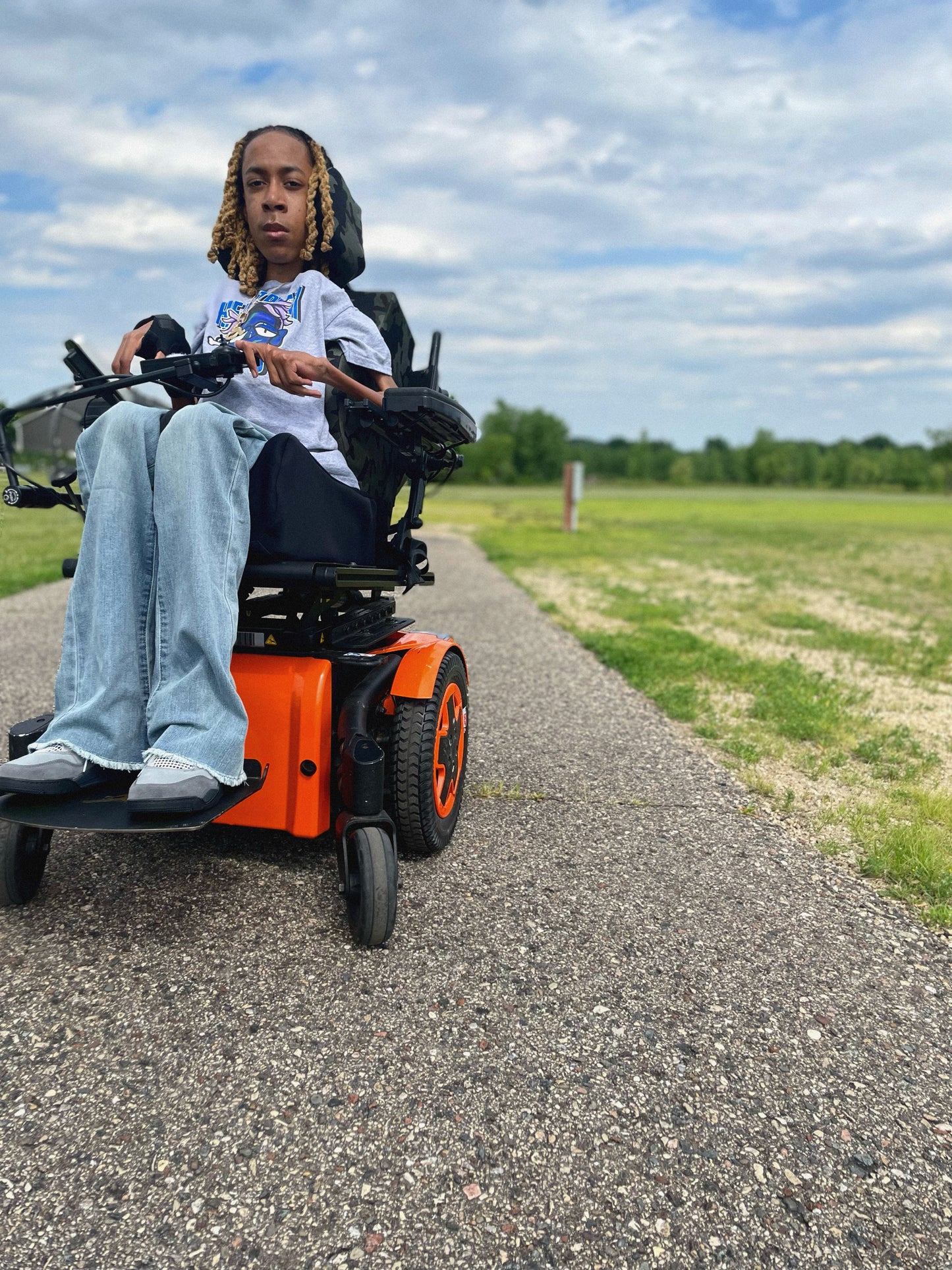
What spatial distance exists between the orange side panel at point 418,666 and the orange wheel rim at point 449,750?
4.4 inches

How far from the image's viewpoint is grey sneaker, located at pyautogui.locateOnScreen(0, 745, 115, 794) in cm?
218

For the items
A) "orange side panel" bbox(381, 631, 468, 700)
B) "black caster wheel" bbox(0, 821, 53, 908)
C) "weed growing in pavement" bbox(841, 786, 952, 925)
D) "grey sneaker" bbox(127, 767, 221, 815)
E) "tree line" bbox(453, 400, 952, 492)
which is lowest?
"weed growing in pavement" bbox(841, 786, 952, 925)

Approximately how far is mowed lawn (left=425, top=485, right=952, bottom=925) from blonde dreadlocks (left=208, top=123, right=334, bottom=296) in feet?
8.77

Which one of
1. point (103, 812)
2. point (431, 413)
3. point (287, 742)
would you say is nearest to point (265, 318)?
point (431, 413)

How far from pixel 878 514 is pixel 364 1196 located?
142 ft

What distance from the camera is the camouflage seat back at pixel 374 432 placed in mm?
2910

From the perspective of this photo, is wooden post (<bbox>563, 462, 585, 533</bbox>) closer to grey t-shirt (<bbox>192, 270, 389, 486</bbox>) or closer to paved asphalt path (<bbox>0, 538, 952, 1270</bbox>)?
grey t-shirt (<bbox>192, 270, 389, 486</bbox>)

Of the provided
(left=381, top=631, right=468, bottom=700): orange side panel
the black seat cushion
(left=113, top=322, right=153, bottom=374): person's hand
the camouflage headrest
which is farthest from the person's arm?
(left=381, top=631, right=468, bottom=700): orange side panel

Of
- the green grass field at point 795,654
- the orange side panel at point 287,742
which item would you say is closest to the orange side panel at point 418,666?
the orange side panel at point 287,742

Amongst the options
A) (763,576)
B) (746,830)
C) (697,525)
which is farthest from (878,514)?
(746,830)

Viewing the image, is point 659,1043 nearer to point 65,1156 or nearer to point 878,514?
point 65,1156

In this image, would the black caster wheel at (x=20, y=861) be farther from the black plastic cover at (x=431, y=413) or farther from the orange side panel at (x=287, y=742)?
the black plastic cover at (x=431, y=413)

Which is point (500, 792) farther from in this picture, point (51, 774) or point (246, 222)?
point (246, 222)

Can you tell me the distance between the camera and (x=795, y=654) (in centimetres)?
705
